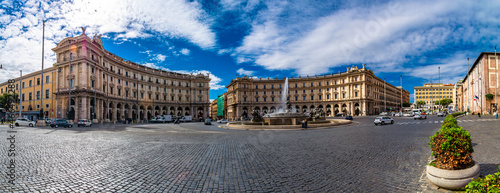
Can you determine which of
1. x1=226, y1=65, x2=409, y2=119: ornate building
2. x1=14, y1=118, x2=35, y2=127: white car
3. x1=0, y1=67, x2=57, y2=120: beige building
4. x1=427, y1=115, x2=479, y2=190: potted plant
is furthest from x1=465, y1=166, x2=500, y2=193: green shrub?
x1=226, y1=65, x2=409, y2=119: ornate building

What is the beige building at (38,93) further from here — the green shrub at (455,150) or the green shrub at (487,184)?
the green shrub at (487,184)

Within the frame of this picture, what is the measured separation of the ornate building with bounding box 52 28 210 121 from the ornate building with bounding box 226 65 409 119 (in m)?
17.6

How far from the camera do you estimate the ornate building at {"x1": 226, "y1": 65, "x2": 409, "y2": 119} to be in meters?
76.1

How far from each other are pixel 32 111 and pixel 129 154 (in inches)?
2510

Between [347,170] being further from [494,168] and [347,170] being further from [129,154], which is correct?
[129,154]

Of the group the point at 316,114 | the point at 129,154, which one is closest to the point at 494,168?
the point at 129,154

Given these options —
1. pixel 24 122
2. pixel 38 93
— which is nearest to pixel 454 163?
pixel 24 122

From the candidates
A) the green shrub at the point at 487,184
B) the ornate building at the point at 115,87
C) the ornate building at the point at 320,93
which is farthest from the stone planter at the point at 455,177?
the ornate building at the point at 320,93

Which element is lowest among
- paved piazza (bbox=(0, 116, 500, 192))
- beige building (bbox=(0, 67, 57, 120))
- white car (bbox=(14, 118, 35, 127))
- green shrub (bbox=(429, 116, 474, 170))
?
white car (bbox=(14, 118, 35, 127))

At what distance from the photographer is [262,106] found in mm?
89375

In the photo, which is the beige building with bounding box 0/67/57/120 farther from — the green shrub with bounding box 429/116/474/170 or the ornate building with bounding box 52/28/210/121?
the green shrub with bounding box 429/116/474/170

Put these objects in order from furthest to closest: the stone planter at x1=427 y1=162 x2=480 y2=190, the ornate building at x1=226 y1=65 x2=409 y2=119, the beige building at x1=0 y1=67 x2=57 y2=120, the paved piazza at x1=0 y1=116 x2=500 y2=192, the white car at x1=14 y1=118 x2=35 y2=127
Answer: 1. the ornate building at x1=226 y1=65 x2=409 y2=119
2. the beige building at x1=0 y1=67 x2=57 y2=120
3. the white car at x1=14 y1=118 x2=35 y2=127
4. the paved piazza at x1=0 y1=116 x2=500 y2=192
5. the stone planter at x1=427 y1=162 x2=480 y2=190

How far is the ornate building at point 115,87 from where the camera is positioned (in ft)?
148

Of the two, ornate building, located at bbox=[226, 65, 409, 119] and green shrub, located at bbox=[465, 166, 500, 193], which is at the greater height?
ornate building, located at bbox=[226, 65, 409, 119]
